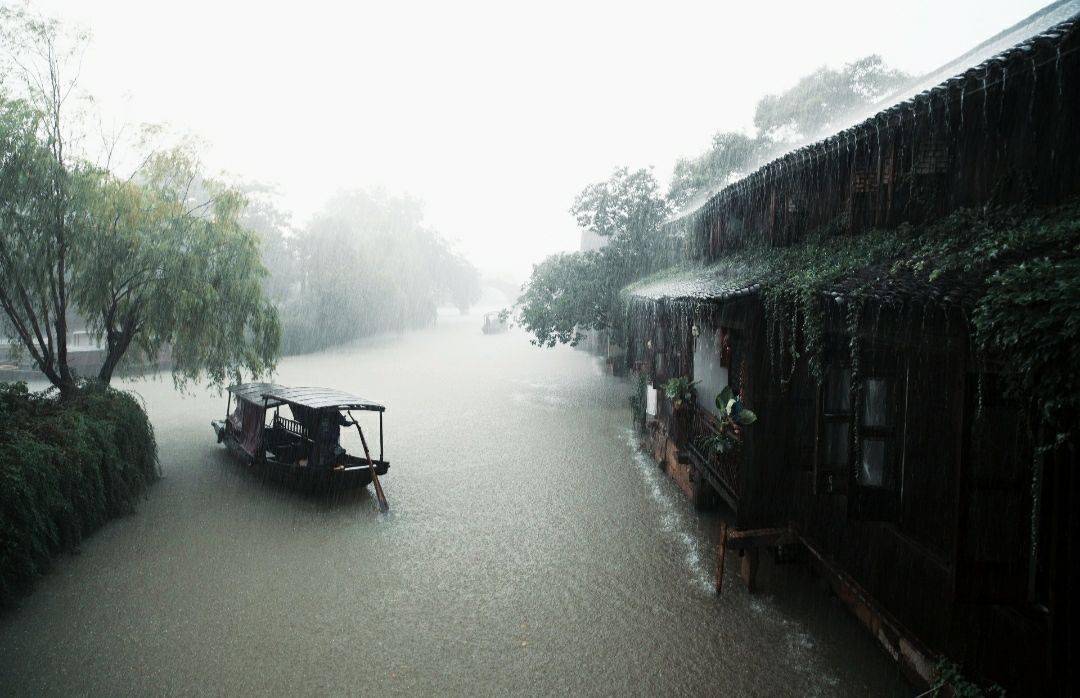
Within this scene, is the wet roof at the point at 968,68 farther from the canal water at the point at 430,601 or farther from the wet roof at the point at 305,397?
the wet roof at the point at 305,397

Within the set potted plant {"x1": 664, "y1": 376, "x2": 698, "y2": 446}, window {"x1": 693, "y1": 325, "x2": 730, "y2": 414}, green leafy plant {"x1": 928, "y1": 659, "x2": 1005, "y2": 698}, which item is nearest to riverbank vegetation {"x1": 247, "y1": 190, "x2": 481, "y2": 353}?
window {"x1": 693, "y1": 325, "x2": 730, "y2": 414}

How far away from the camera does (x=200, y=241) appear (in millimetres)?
12922

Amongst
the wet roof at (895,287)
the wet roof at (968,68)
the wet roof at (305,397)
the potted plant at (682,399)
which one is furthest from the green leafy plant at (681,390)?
the wet roof at (305,397)

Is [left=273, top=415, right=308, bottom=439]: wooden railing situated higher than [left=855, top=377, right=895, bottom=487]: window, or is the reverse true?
[left=855, top=377, right=895, bottom=487]: window

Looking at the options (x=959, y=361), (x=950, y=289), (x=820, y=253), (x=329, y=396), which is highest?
(x=820, y=253)

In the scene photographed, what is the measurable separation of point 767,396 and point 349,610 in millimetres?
5740

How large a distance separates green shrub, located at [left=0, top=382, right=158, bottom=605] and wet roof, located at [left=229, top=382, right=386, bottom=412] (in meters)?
2.01

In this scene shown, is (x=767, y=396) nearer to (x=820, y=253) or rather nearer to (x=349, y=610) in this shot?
(x=820, y=253)

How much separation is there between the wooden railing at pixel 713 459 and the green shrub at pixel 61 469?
28.4 feet

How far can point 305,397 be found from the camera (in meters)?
12.2

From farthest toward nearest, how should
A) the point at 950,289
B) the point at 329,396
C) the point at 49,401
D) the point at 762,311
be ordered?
1. the point at 329,396
2. the point at 49,401
3. the point at 762,311
4. the point at 950,289

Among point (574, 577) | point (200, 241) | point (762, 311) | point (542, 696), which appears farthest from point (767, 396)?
point (200, 241)

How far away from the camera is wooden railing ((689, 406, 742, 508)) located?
337 inches

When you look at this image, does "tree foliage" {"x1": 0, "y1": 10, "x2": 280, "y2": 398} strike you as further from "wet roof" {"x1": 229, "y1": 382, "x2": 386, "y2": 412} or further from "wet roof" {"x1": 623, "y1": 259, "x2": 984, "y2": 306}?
"wet roof" {"x1": 623, "y1": 259, "x2": 984, "y2": 306}
